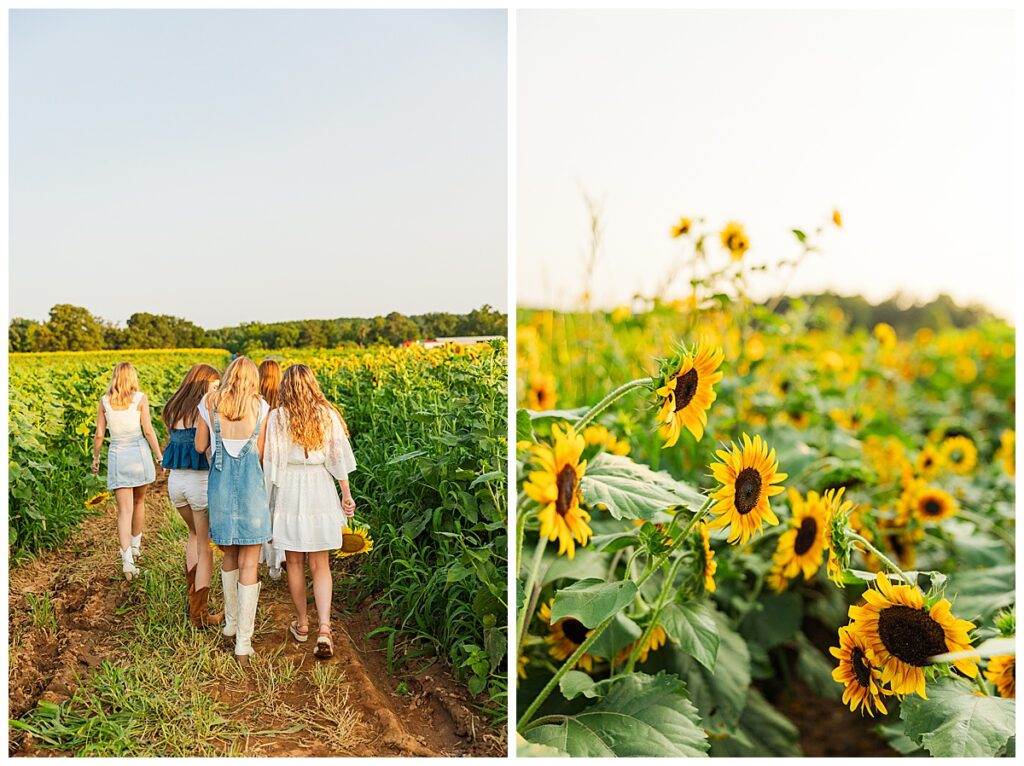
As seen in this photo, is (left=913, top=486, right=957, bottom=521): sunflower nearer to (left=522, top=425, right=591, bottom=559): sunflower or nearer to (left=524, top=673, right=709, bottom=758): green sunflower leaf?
(left=524, top=673, right=709, bottom=758): green sunflower leaf

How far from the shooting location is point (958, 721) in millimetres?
1008

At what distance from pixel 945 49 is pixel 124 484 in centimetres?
185

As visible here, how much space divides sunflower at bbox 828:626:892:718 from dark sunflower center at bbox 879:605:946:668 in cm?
3

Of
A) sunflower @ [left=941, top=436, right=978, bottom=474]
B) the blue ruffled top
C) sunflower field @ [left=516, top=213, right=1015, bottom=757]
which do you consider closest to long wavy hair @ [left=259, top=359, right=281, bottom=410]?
the blue ruffled top

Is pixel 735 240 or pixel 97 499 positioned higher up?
pixel 735 240

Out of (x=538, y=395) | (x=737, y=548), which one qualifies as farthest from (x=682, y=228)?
(x=737, y=548)

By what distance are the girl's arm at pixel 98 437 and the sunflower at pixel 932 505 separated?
1588 millimetres

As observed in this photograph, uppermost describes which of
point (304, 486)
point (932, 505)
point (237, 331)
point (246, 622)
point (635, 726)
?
point (237, 331)

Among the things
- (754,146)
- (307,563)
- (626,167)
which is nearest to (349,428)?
(307,563)

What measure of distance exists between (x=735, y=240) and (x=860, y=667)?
90cm

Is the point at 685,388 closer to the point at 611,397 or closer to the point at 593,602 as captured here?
the point at 611,397

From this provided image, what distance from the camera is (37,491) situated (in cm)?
122

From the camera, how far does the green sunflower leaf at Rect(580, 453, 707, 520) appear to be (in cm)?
97

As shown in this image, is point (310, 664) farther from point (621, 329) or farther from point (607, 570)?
point (621, 329)
